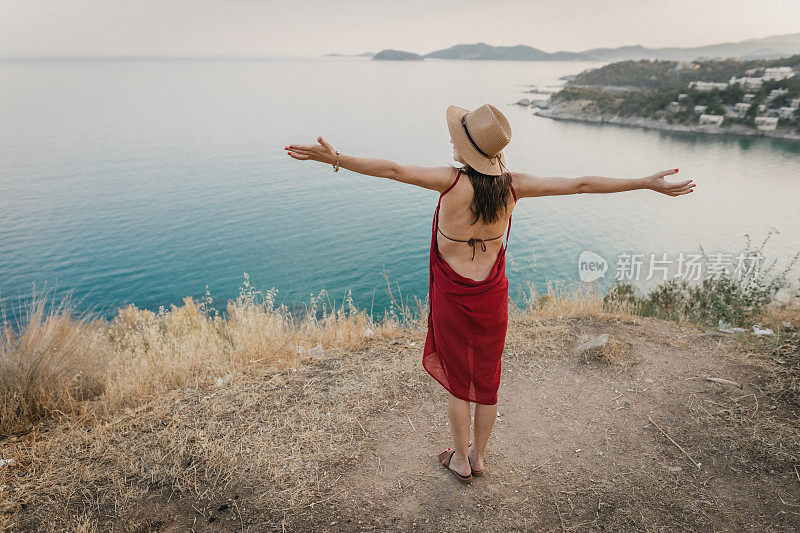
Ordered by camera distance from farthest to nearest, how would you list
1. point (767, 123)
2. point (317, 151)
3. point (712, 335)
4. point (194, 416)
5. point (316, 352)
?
point (767, 123) < point (712, 335) < point (316, 352) < point (194, 416) < point (317, 151)

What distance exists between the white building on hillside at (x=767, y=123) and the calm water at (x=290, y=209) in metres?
2.07

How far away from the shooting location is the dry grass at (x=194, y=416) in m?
2.90

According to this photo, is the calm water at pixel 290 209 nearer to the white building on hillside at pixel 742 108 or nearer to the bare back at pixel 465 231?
the white building on hillside at pixel 742 108

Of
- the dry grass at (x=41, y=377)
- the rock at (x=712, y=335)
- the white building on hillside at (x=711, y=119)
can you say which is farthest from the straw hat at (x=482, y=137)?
the white building on hillside at (x=711, y=119)

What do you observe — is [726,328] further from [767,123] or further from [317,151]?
[767,123]

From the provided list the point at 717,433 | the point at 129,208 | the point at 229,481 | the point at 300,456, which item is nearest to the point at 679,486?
the point at 717,433

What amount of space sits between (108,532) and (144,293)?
45.3 feet

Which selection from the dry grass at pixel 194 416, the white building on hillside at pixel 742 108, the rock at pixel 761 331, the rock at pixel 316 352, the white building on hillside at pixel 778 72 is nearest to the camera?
the dry grass at pixel 194 416

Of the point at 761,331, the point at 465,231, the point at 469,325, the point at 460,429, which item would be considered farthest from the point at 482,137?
the point at 761,331

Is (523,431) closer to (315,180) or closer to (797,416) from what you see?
(797,416)

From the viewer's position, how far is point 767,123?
41188 mm

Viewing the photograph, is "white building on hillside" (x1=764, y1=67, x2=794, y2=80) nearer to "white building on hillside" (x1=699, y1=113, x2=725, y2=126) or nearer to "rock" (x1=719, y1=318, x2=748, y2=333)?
"white building on hillside" (x1=699, y1=113, x2=725, y2=126)

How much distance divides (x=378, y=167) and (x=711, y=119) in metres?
54.0

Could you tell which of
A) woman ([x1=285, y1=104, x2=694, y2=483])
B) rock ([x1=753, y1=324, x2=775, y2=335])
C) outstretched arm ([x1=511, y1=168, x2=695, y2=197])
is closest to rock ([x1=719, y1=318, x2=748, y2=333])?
rock ([x1=753, y1=324, x2=775, y2=335])
